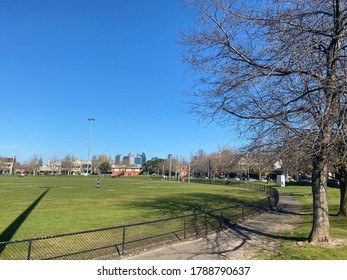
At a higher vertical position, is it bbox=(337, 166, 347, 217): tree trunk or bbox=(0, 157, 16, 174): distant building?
bbox=(0, 157, 16, 174): distant building

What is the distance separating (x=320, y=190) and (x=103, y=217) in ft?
33.7

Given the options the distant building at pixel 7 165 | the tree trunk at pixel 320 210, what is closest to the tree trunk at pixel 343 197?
the tree trunk at pixel 320 210

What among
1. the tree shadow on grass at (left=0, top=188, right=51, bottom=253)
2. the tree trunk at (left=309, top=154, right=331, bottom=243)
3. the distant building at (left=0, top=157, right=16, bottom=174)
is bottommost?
the tree shadow on grass at (left=0, top=188, right=51, bottom=253)

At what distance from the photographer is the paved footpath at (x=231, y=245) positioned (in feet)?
26.7

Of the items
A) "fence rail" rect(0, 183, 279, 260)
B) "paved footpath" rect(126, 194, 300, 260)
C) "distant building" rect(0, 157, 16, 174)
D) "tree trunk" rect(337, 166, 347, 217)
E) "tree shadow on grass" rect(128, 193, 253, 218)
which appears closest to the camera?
"paved footpath" rect(126, 194, 300, 260)

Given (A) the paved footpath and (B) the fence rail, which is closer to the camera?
(A) the paved footpath

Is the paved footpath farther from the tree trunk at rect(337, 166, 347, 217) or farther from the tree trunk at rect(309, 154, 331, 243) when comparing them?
the tree trunk at rect(337, 166, 347, 217)

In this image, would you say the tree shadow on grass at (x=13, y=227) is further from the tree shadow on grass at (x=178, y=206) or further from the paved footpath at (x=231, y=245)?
the tree shadow on grass at (x=178, y=206)

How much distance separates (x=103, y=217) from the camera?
1575cm

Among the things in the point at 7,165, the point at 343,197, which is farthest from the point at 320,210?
the point at 7,165

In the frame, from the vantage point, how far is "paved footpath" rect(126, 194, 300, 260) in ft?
26.7

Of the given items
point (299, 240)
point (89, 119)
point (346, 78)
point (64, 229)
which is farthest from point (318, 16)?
point (89, 119)

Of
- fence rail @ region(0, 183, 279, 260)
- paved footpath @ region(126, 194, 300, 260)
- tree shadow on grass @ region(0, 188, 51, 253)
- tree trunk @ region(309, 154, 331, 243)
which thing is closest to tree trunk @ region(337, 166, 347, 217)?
paved footpath @ region(126, 194, 300, 260)
